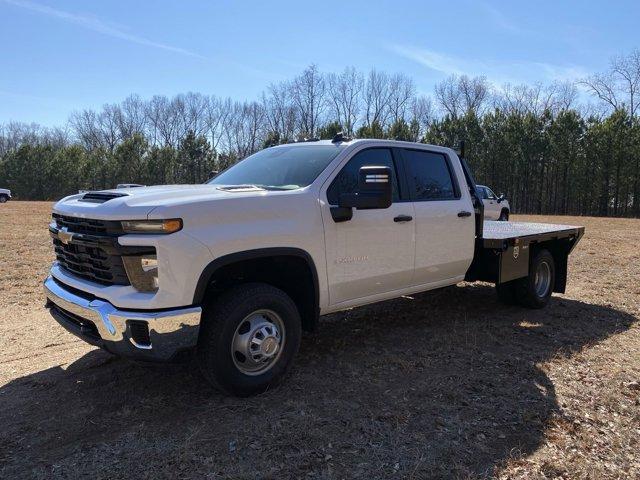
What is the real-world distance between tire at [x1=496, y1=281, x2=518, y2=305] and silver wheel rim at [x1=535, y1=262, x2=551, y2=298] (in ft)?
1.33

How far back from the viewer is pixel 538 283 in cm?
705

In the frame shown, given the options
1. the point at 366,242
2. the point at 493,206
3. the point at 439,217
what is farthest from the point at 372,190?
the point at 493,206

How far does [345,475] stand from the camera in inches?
118

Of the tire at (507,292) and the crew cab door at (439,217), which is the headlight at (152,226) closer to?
the crew cab door at (439,217)

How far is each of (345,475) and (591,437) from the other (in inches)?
70.1

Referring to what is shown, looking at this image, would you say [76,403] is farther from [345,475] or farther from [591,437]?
[591,437]

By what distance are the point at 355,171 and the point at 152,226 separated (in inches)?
75.3

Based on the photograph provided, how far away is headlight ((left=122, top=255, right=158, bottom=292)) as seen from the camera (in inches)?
132

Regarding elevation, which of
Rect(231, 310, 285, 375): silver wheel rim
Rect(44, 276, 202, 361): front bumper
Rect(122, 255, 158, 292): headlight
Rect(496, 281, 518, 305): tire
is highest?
Rect(122, 255, 158, 292): headlight

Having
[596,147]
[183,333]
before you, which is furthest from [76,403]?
[596,147]

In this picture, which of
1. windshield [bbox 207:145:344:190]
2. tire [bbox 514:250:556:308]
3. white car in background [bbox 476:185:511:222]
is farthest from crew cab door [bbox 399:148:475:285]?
white car in background [bbox 476:185:511:222]

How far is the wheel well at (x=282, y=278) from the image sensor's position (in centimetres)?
386

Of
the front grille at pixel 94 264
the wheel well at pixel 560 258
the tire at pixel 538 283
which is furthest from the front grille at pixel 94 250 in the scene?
the wheel well at pixel 560 258

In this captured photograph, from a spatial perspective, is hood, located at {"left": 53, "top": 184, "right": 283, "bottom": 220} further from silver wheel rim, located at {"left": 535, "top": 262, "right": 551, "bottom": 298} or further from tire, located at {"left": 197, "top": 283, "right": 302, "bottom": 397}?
silver wheel rim, located at {"left": 535, "top": 262, "right": 551, "bottom": 298}
